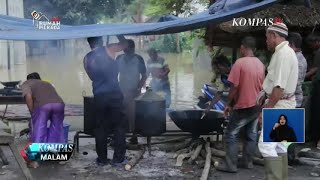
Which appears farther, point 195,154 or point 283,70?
point 195,154

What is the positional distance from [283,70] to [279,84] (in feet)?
0.50

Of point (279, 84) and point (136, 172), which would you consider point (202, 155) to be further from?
point (279, 84)

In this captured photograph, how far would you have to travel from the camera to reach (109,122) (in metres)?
6.22

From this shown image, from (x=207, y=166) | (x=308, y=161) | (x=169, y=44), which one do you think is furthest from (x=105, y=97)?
(x=169, y=44)

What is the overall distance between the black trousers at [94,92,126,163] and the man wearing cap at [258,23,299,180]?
7.25 ft

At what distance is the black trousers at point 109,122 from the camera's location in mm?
6078

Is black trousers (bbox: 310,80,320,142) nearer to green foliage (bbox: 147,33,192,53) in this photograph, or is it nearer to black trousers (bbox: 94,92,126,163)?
black trousers (bbox: 94,92,126,163)

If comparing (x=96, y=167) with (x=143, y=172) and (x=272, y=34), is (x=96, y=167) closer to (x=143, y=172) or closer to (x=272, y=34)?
(x=143, y=172)

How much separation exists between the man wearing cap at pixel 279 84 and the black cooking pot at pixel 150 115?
2.17 m

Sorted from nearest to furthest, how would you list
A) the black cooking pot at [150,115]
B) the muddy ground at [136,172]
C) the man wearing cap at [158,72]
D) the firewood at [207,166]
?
the firewood at [207,166] < the muddy ground at [136,172] < the black cooking pot at [150,115] < the man wearing cap at [158,72]

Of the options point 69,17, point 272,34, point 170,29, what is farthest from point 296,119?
point 69,17

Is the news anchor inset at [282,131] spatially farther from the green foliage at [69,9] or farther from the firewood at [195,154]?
the green foliage at [69,9]

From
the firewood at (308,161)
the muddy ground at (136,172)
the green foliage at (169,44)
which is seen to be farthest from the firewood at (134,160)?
the green foliage at (169,44)

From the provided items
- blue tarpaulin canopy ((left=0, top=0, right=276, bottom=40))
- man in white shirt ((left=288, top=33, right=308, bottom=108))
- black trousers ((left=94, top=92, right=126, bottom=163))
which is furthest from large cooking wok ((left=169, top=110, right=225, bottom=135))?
blue tarpaulin canopy ((left=0, top=0, right=276, bottom=40))
